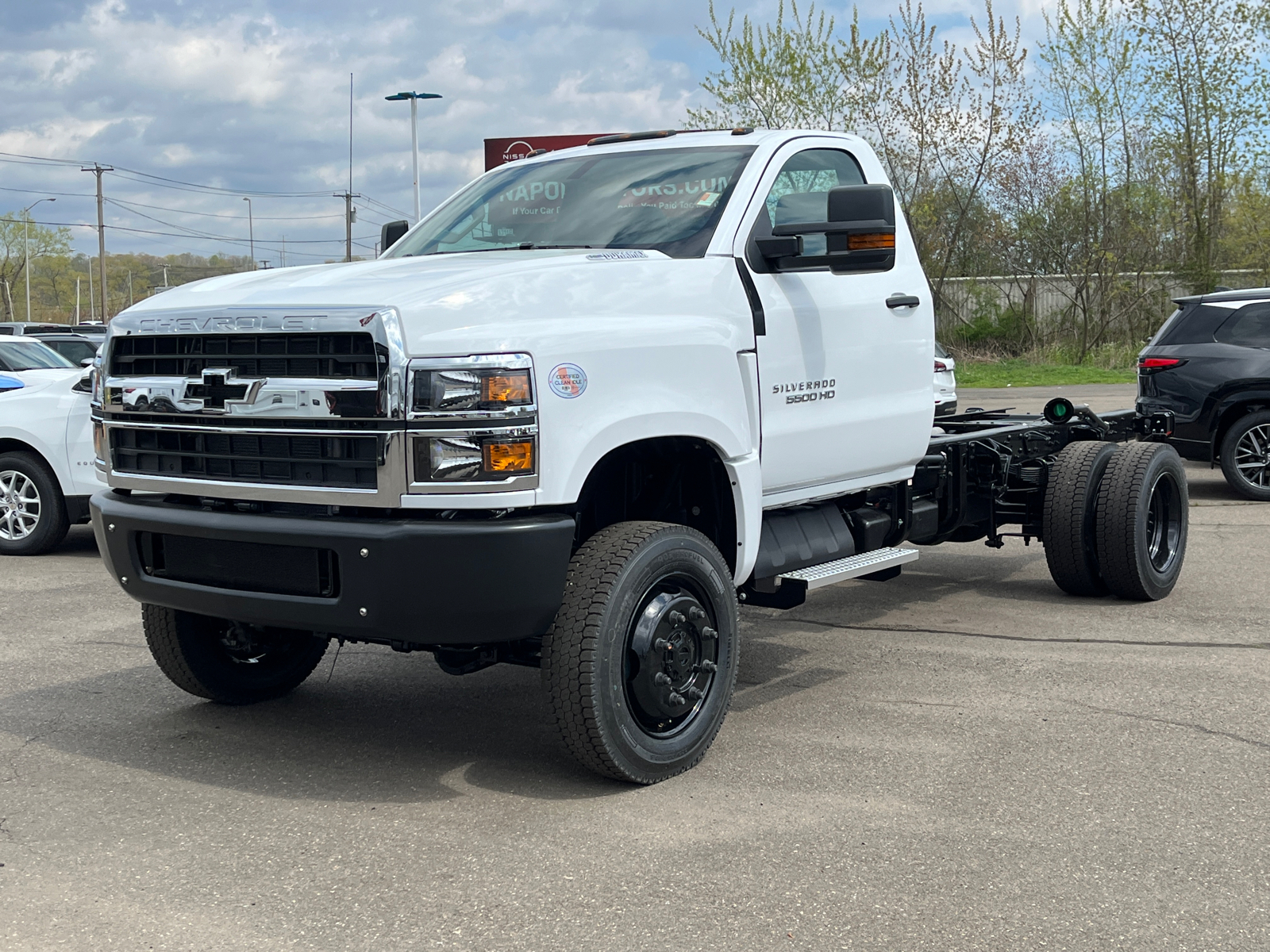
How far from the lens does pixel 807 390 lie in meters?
5.32

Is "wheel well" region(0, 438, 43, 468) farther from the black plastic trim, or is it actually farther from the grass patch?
the grass patch

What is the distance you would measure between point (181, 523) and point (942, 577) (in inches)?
210

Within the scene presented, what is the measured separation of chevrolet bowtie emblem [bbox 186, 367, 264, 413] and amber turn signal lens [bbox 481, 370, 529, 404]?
0.75 meters

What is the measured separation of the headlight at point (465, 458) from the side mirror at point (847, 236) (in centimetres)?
161

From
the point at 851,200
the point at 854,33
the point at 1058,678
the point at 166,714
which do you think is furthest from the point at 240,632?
the point at 854,33

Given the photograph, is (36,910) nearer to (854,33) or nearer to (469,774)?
(469,774)

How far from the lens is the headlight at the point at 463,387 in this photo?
3967mm

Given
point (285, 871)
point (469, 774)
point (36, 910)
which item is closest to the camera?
point (36, 910)

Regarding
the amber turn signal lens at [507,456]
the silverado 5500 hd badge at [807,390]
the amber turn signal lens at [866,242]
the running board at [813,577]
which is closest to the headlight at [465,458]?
the amber turn signal lens at [507,456]

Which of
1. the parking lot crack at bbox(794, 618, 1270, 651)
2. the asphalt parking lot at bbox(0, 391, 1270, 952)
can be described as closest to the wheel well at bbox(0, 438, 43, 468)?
the asphalt parking lot at bbox(0, 391, 1270, 952)

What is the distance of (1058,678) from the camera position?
5840 millimetres

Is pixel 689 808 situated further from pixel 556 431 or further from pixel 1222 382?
pixel 1222 382

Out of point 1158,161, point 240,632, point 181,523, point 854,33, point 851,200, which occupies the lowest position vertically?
point 240,632

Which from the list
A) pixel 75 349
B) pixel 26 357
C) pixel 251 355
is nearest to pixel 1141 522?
pixel 251 355
